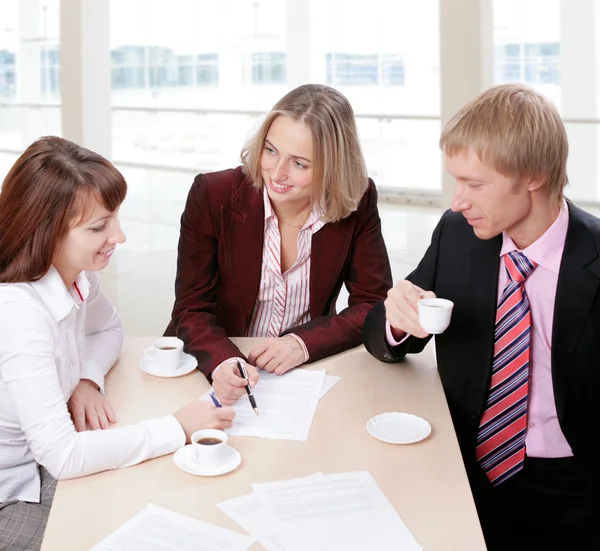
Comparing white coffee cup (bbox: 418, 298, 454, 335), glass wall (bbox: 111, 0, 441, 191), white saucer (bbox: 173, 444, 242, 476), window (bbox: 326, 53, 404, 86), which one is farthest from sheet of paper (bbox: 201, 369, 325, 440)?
window (bbox: 326, 53, 404, 86)

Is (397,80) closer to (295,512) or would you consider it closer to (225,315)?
(225,315)

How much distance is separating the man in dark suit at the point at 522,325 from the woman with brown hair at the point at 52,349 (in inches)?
25.0

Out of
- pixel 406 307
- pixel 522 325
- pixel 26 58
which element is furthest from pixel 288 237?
pixel 26 58

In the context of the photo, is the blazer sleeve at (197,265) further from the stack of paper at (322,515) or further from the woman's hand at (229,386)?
the stack of paper at (322,515)

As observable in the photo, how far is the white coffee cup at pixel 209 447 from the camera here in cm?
156

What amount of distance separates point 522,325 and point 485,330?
94 millimetres

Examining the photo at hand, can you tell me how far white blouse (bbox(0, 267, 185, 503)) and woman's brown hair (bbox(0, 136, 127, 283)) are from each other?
2.0 inches

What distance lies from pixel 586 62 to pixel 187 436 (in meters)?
9.93

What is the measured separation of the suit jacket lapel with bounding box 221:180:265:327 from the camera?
7.93 feet

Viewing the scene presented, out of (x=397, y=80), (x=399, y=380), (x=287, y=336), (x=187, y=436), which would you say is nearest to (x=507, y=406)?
(x=399, y=380)

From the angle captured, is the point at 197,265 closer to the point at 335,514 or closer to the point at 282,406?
the point at 282,406

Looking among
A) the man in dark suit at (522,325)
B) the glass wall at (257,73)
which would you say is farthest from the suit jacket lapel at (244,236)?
the glass wall at (257,73)

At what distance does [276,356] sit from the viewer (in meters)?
2.09

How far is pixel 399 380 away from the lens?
81.0 inches
